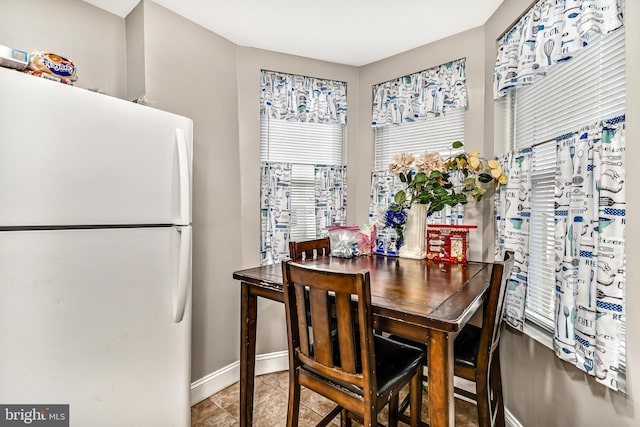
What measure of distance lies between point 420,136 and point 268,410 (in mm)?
2396


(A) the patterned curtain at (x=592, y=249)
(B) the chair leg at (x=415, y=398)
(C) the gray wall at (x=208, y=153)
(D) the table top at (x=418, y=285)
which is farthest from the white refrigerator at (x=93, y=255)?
(A) the patterned curtain at (x=592, y=249)

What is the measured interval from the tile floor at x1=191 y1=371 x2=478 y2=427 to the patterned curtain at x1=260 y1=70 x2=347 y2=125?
2.19 metres

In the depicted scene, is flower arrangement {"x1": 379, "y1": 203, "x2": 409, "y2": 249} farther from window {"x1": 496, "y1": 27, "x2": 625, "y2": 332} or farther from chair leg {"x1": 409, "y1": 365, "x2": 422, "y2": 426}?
chair leg {"x1": 409, "y1": 365, "x2": 422, "y2": 426}

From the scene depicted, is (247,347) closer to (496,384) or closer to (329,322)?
(329,322)

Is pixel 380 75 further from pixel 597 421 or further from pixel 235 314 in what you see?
pixel 597 421

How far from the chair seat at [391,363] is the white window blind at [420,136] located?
1658mm

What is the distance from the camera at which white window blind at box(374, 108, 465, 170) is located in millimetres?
2572

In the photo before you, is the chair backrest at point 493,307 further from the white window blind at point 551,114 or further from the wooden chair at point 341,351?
the white window blind at point 551,114

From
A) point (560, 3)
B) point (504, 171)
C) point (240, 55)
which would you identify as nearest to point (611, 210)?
point (504, 171)

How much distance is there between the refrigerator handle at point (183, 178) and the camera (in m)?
1.59

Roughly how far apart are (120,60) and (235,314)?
199 cm

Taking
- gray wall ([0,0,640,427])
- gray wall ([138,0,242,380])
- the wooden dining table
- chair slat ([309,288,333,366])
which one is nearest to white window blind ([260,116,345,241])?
gray wall ([0,0,640,427])

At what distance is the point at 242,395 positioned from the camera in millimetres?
1811

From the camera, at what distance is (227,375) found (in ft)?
8.16
